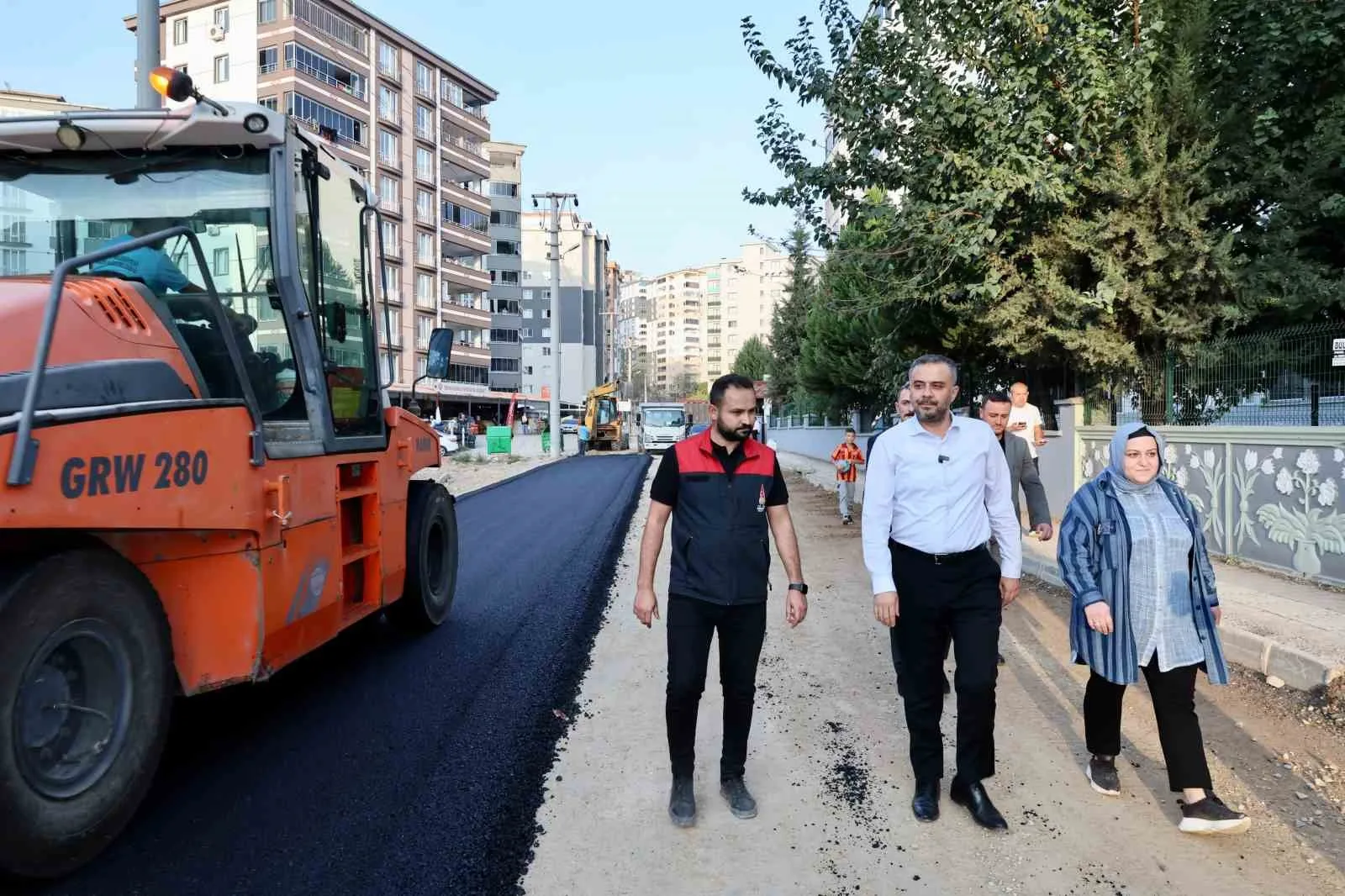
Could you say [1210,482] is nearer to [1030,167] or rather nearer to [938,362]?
[1030,167]

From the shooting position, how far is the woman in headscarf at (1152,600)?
373 centimetres

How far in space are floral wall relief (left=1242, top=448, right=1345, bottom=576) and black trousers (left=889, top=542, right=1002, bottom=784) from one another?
18.9 ft

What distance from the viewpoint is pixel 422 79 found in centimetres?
6331

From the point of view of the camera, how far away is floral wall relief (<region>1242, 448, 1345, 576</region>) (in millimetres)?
7812

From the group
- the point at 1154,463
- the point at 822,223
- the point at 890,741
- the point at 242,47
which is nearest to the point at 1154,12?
the point at 822,223

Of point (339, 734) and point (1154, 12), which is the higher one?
point (1154, 12)

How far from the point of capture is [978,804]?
12.3 feet

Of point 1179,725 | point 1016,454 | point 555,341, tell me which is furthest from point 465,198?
point 1179,725

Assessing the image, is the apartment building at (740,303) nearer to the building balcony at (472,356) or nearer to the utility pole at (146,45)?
the building balcony at (472,356)

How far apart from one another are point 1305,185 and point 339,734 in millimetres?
10015

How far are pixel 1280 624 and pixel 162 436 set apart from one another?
6902 millimetres

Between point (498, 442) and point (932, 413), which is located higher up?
point (932, 413)

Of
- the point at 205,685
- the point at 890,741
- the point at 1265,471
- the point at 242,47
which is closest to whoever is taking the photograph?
the point at 205,685

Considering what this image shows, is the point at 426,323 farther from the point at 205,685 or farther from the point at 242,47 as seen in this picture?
the point at 205,685
